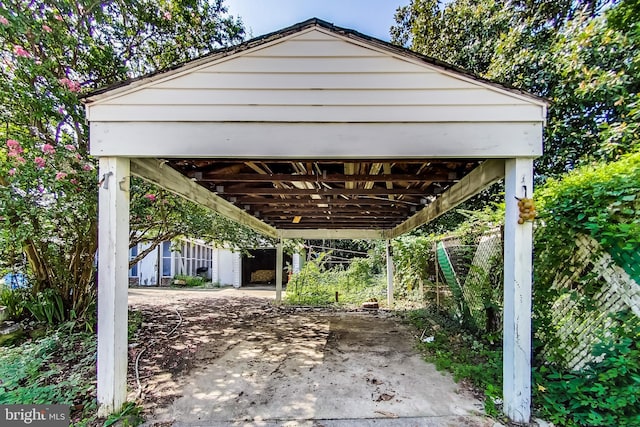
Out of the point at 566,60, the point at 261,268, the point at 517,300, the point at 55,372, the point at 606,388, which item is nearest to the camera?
the point at 606,388

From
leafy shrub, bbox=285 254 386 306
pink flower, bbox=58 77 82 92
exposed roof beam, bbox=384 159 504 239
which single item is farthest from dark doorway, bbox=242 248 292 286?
pink flower, bbox=58 77 82 92

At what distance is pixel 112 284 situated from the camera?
7.97ft

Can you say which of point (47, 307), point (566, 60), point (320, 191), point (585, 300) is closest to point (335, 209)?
point (320, 191)

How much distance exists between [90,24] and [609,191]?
6.46 m

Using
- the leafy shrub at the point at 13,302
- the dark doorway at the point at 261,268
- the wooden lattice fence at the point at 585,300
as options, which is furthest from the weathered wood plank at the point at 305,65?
the dark doorway at the point at 261,268

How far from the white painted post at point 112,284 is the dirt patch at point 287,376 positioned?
384 millimetres

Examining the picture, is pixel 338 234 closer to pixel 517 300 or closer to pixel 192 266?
pixel 517 300

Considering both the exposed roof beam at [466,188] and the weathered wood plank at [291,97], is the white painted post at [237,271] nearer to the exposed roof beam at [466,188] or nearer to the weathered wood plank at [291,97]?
the exposed roof beam at [466,188]

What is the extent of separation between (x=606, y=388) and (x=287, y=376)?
8.85 ft

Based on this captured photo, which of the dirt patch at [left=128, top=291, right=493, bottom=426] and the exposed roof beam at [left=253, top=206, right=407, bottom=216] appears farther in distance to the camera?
the exposed roof beam at [left=253, top=206, right=407, bottom=216]

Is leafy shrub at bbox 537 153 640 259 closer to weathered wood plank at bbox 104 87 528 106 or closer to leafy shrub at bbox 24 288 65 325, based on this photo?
weathered wood plank at bbox 104 87 528 106

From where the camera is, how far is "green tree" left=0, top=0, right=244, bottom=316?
3.76 metres

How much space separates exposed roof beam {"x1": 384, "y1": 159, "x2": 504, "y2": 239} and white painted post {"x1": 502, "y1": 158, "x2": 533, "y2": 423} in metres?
0.27

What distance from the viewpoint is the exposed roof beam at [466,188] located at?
9.11ft
